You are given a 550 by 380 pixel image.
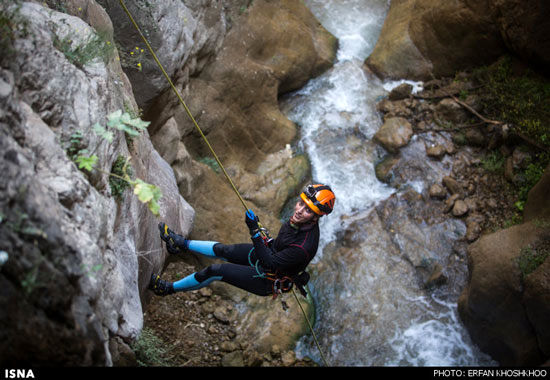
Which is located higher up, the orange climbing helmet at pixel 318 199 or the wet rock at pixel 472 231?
the orange climbing helmet at pixel 318 199

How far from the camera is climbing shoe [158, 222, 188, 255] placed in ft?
15.1

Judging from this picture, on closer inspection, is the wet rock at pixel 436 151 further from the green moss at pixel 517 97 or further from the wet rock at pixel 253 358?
the wet rock at pixel 253 358

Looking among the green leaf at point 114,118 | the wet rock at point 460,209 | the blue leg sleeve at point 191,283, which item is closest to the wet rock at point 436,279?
the wet rock at point 460,209

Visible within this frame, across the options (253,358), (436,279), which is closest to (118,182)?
(253,358)

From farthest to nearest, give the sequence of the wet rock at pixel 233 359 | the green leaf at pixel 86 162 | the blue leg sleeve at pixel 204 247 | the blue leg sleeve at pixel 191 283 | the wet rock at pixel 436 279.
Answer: the wet rock at pixel 436 279 → the wet rock at pixel 233 359 → the blue leg sleeve at pixel 204 247 → the blue leg sleeve at pixel 191 283 → the green leaf at pixel 86 162

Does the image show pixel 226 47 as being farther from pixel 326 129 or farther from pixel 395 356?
pixel 395 356

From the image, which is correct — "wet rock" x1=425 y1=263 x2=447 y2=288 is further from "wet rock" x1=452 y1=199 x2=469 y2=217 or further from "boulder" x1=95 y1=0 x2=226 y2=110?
"boulder" x1=95 y1=0 x2=226 y2=110

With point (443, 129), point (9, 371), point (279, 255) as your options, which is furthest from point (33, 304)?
point (443, 129)

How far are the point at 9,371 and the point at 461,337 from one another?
20.5 feet

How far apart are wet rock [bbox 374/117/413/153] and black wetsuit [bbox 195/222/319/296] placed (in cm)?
468

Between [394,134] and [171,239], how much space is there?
541 centimetres

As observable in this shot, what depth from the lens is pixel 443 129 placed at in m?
8.43

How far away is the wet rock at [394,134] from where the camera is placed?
8266 millimetres

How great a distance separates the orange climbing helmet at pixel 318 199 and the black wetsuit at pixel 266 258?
24cm
